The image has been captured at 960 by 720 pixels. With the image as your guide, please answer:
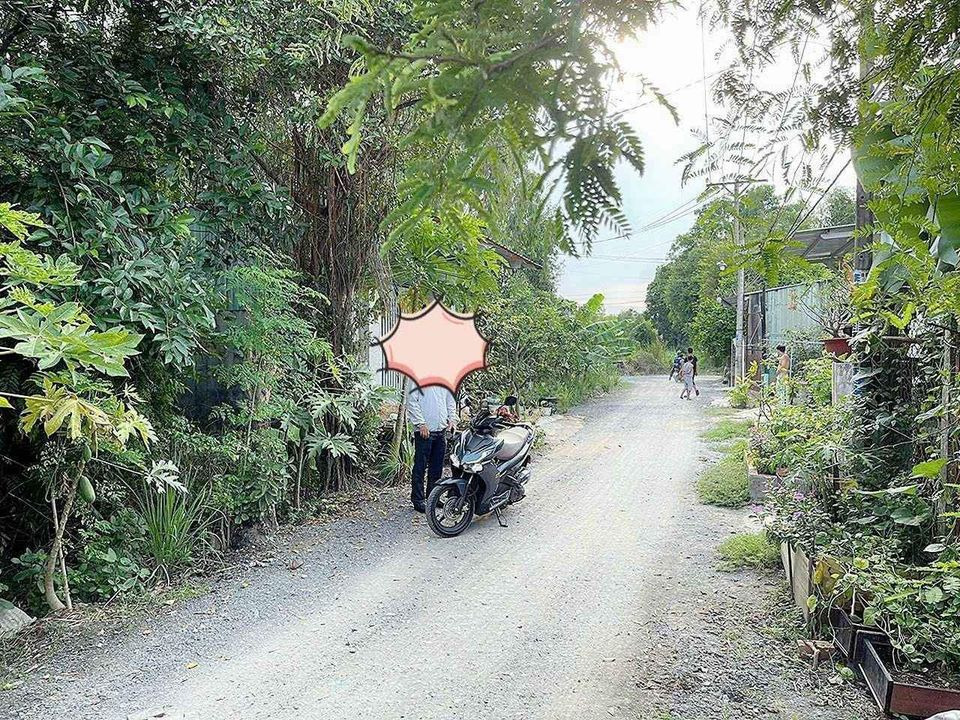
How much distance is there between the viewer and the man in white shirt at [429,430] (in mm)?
5715

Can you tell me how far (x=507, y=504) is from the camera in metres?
5.82

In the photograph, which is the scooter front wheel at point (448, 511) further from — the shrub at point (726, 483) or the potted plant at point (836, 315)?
the potted plant at point (836, 315)

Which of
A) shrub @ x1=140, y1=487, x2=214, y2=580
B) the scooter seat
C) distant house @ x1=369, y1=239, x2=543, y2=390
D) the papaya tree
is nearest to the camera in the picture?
the papaya tree

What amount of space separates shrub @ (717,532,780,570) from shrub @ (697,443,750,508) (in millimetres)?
1185

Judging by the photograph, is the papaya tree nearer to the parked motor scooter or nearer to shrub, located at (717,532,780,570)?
the parked motor scooter

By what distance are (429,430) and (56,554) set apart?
109 inches

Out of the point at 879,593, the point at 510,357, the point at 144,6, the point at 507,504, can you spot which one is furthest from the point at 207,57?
the point at 510,357

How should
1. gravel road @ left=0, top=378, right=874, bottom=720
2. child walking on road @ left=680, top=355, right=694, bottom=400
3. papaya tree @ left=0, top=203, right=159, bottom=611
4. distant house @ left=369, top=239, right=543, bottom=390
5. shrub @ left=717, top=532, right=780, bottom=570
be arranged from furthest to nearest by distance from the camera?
1. child walking on road @ left=680, top=355, right=694, bottom=400
2. distant house @ left=369, top=239, right=543, bottom=390
3. shrub @ left=717, top=532, right=780, bottom=570
4. gravel road @ left=0, top=378, right=874, bottom=720
5. papaya tree @ left=0, top=203, right=159, bottom=611

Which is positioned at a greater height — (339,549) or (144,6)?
(144,6)

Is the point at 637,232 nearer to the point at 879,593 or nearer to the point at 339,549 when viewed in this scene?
the point at 879,593

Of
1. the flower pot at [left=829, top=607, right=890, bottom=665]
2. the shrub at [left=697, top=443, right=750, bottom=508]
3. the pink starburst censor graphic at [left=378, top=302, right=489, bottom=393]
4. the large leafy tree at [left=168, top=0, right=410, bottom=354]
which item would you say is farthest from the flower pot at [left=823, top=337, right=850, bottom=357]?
the large leafy tree at [left=168, top=0, right=410, bottom=354]

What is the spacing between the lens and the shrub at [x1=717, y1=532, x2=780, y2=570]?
176 inches

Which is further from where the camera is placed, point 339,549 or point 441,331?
point 441,331

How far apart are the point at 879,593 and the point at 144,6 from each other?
4.85 m
